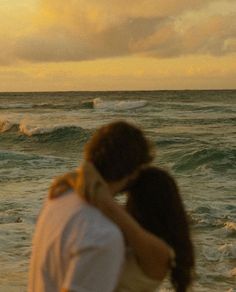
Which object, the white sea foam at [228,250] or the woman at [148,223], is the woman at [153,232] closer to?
the woman at [148,223]

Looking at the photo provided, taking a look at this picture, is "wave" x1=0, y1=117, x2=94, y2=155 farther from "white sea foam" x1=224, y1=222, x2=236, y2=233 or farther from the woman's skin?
the woman's skin

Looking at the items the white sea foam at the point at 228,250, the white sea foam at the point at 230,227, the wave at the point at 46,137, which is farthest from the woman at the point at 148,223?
the wave at the point at 46,137

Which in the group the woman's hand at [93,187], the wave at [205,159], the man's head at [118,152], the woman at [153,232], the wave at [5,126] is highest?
the man's head at [118,152]

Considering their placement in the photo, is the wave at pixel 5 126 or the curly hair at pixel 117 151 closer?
the curly hair at pixel 117 151

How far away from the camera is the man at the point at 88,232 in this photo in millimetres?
1948

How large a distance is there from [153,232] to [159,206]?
0.09 meters

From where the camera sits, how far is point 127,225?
2055mm

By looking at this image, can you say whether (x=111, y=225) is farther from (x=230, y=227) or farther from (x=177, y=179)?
(x=177, y=179)

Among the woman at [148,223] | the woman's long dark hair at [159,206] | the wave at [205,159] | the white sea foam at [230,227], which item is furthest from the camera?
the wave at [205,159]

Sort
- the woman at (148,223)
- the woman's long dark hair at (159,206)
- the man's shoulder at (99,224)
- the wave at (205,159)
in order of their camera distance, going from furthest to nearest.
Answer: the wave at (205,159)
the woman's long dark hair at (159,206)
the woman at (148,223)
the man's shoulder at (99,224)

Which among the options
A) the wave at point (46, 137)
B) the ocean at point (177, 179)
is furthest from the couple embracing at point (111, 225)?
the wave at point (46, 137)

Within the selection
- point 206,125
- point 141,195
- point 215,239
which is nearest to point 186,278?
point 141,195

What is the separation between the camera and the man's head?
6.81 ft

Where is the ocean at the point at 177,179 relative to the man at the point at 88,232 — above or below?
below
